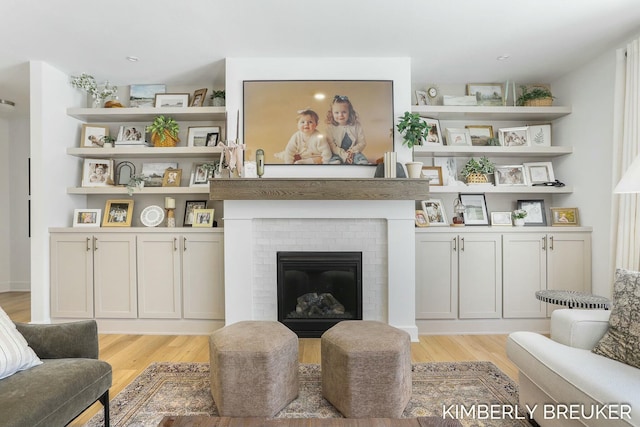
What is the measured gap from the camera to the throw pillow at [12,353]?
143 cm

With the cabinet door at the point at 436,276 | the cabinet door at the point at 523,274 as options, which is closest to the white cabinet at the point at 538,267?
the cabinet door at the point at 523,274

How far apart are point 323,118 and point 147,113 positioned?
73.5 inches

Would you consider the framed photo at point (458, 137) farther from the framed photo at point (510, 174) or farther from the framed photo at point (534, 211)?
the framed photo at point (534, 211)

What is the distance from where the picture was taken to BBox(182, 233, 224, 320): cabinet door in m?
3.29

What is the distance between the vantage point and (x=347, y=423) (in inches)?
49.2

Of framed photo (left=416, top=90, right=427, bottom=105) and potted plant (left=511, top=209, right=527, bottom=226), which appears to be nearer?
potted plant (left=511, top=209, right=527, bottom=226)

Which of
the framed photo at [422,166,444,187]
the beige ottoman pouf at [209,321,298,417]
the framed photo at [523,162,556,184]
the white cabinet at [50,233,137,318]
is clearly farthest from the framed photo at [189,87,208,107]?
the framed photo at [523,162,556,184]

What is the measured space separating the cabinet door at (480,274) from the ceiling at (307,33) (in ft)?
5.80

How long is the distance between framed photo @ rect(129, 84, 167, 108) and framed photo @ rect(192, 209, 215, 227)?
133 cm

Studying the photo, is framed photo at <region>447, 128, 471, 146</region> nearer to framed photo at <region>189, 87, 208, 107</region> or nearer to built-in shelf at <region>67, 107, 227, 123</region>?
built-in shelf at <region>67, 107, 227, 123</region>

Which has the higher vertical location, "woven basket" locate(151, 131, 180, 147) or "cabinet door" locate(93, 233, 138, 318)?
"woven basket" locate(151, 131, 180, 147)

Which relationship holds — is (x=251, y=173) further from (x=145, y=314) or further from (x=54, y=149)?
(x=54, y=149)

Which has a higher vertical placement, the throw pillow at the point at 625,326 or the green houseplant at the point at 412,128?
the green houseplant at the point at 412,128

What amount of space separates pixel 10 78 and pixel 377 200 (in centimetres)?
413
